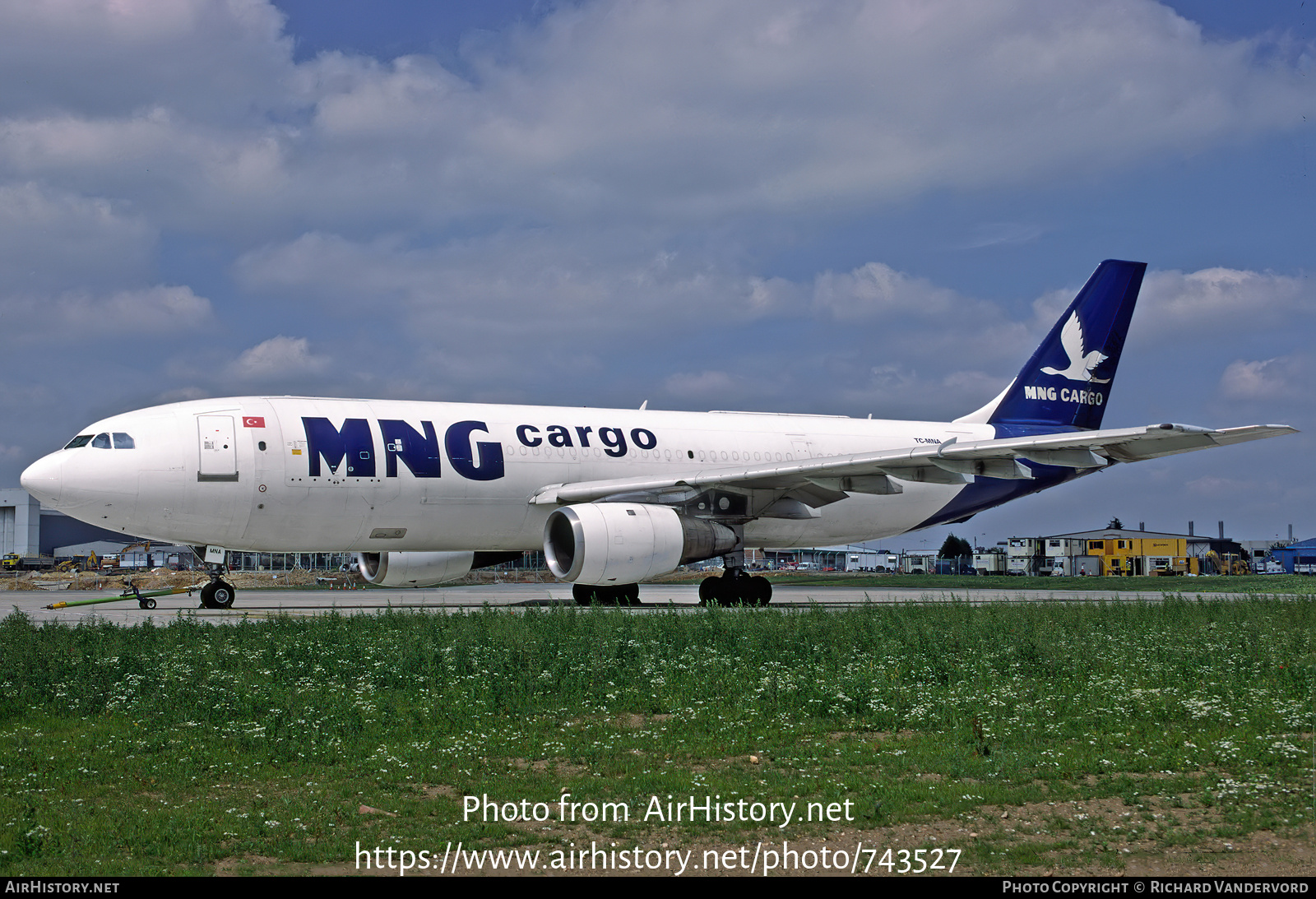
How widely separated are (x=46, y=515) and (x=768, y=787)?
91107 mm

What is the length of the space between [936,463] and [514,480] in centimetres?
772

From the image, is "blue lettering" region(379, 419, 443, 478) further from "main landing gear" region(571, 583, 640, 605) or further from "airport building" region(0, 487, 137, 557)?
"airport building" region(0, 487, 137, 557)

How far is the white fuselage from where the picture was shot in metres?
17.4

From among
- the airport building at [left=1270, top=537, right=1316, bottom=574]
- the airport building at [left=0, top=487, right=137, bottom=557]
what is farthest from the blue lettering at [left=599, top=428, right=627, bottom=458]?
the airport building at [left=1270, top=537, right=1316, bottom=574]

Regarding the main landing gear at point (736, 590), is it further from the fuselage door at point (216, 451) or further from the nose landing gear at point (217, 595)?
the fuselage door at point (216, 451)

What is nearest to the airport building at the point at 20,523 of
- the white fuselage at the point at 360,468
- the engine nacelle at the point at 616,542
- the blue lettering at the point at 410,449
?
the white fuselage at the point at 360,468

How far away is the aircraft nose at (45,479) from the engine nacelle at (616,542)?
786 cm

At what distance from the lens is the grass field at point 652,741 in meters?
5.07

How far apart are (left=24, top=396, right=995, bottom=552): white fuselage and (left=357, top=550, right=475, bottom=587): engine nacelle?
1.62 meters

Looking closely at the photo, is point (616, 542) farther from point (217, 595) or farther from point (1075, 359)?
point (1075, 359)

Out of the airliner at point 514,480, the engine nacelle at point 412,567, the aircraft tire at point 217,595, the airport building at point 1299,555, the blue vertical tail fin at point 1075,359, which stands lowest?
the airport building at point 1299,555

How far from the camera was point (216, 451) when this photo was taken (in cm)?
1769

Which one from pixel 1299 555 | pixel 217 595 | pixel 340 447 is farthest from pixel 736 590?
pixel 1299 555

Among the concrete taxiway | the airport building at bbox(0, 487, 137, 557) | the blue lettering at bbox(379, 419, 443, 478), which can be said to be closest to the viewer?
the concrete taxiway
